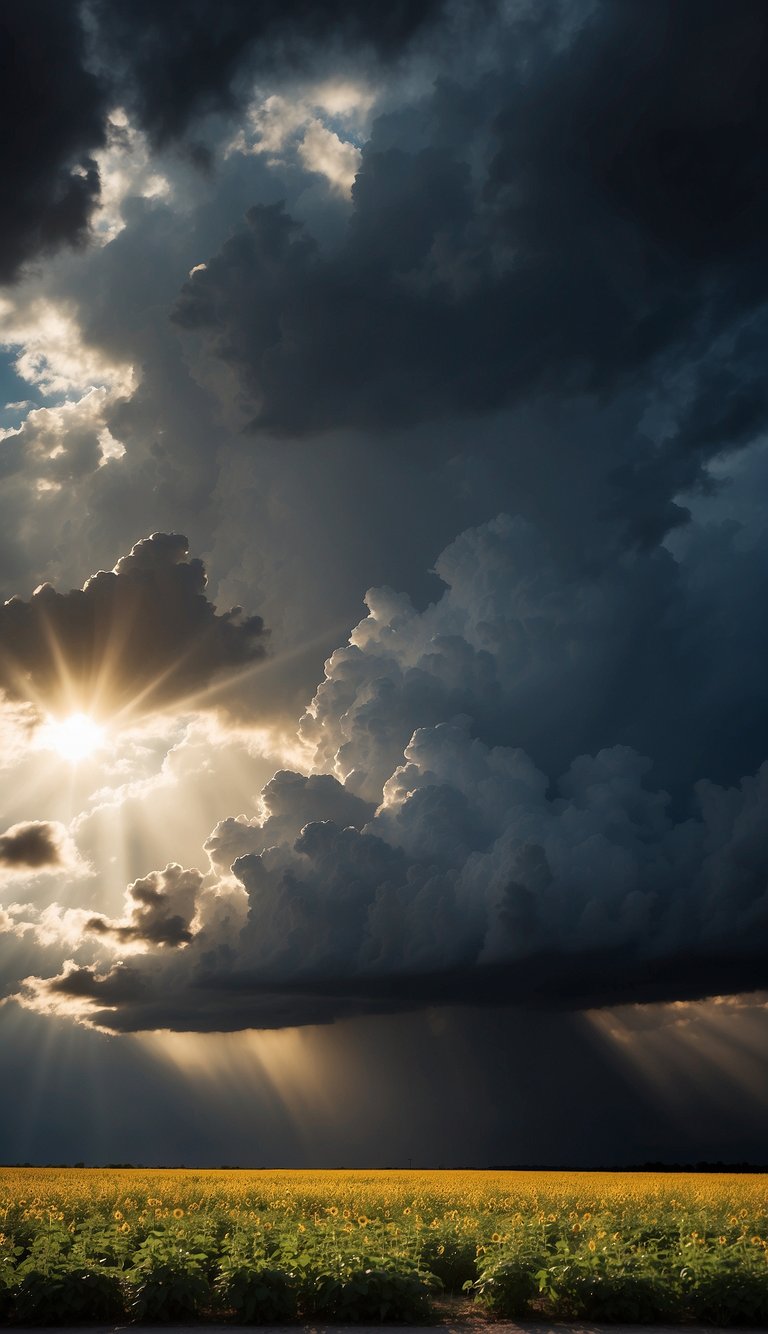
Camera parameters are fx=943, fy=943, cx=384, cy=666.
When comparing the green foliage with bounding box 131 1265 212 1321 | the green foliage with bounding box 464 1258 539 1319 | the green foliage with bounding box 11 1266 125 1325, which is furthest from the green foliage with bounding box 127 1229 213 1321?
the green foliage with bounding box 464 1258 539 1319

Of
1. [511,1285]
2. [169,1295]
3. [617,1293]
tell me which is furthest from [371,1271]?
[617,1293]

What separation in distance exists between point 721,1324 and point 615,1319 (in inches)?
79.3

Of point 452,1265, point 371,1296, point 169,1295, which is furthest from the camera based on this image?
point 452,1265

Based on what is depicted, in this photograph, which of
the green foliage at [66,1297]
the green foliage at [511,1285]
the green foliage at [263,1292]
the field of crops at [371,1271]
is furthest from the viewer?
the green foliage at [511,1285]

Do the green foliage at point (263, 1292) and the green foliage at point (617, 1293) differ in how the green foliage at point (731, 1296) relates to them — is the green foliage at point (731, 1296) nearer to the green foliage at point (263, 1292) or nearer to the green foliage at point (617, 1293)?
the green foliage at point (617, 1293)

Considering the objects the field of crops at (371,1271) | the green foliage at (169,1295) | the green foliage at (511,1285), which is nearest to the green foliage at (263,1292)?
the field of crops at (371,1271)

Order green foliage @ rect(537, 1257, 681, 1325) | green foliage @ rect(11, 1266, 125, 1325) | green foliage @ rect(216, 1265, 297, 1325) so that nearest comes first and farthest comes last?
green foliage @ rect(11, 1266, 125, 1325) < green foliage @ rect(216, 1265, 297, 1325) < green foliage @ rect(537, 1257, 681, 1325)

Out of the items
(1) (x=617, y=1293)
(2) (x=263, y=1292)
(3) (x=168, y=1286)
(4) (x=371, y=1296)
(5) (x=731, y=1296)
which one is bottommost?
(5) (x=731, y=1296)

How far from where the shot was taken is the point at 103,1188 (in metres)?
33.7

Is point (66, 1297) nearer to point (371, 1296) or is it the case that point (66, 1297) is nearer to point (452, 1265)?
point (371, 1296)

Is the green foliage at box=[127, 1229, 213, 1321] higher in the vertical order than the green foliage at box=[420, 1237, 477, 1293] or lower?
higher

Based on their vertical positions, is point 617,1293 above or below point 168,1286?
below

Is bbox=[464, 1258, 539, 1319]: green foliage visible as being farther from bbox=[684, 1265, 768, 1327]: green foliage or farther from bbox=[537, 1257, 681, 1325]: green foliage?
bbox=[684, 1265, 768, 1327]: green foliage

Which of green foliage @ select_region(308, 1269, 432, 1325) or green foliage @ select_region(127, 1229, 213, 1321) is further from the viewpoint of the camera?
green foliage @ select_region(308, 1269, 432, 1325)
